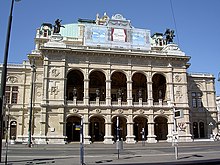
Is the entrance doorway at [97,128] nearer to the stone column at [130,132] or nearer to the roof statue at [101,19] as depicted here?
the stone column at [130,132]

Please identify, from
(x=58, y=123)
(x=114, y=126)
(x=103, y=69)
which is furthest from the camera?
(x=114, y=126)

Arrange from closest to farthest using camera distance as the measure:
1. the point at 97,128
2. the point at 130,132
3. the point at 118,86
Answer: the point at 130,132
the point at 97,128
the point at 118,86

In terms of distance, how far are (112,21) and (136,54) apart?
7609mm

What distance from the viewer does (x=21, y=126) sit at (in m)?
44.3

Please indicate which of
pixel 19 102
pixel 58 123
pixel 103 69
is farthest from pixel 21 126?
pixel 103 69

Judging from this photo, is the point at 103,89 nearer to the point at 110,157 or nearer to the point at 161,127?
the point at 161,127

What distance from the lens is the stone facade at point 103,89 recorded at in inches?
1534

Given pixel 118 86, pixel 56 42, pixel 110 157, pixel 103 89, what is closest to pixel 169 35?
pixel 118 86

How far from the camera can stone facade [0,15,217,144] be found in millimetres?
38969

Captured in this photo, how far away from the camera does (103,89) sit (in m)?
46.7

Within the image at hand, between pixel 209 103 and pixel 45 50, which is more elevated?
pixel 45 50

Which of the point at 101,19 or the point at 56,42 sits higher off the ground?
the point at 101,19

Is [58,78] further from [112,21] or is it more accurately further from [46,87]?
[112,21]

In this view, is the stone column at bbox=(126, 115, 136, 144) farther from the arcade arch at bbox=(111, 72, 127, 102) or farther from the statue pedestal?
the statue pedestal
